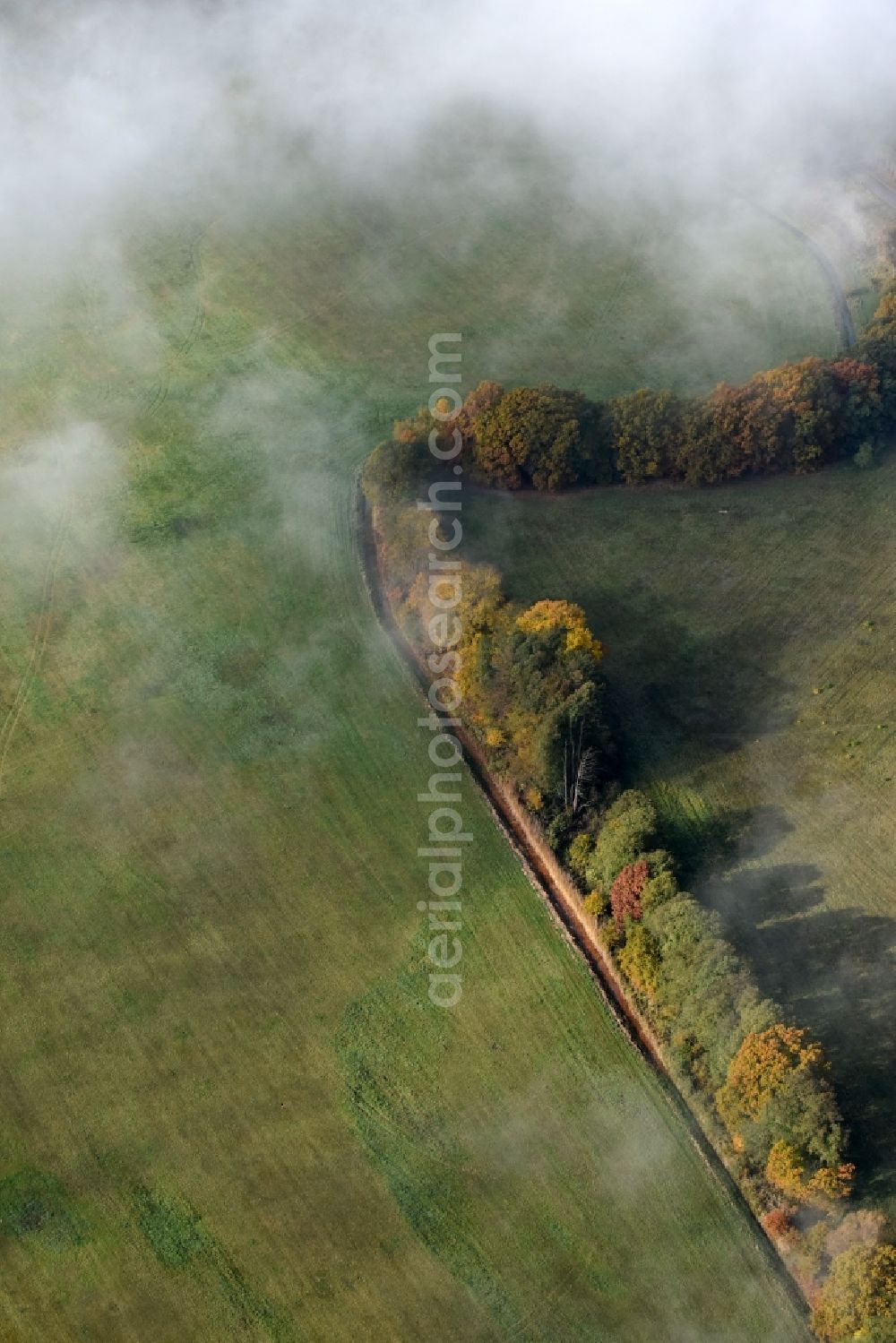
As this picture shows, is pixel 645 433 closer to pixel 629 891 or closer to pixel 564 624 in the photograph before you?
pixel 564 624

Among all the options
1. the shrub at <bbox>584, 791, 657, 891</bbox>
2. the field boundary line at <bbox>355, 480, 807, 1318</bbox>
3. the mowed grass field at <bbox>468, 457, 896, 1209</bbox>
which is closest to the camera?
the field boundary line at <bbox>355, 480, 807, 1318</bbox>

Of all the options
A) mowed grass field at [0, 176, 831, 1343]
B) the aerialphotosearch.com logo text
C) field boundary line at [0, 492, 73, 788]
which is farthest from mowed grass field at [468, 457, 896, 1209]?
field boundary line at [0, 492, 73, 788]

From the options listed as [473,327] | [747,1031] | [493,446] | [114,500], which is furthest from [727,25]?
[747,1031]

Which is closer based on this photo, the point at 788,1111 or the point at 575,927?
the point at 788,1111

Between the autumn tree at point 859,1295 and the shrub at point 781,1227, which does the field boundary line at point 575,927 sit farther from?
the autumn tree at point 859,1295

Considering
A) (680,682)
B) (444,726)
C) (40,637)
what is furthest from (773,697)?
(40,637)

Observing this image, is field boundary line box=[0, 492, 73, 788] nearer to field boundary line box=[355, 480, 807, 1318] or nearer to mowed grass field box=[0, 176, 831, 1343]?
mowed grass field box=[0, 176, 831, 1343]
